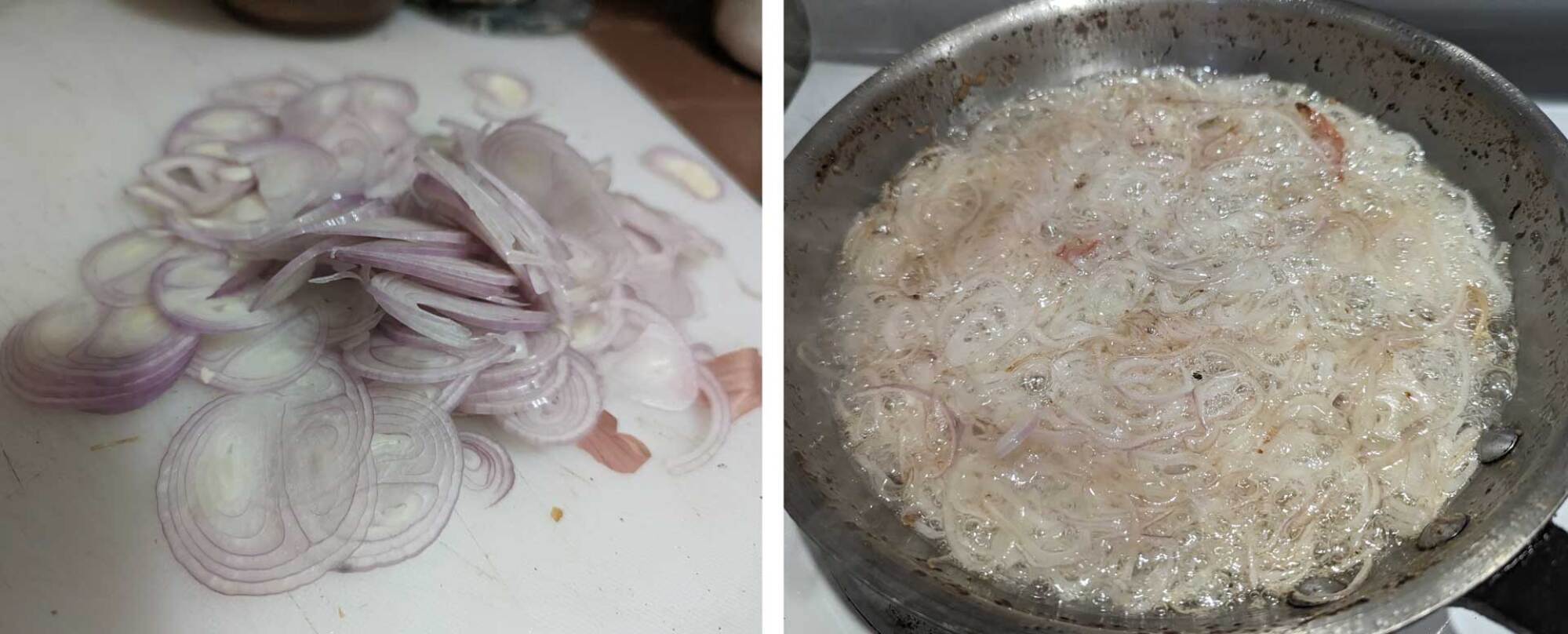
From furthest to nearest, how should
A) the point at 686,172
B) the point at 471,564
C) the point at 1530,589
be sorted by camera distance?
1. the point at 686,172
2. the point at 471,564
3. the point at 1530,589

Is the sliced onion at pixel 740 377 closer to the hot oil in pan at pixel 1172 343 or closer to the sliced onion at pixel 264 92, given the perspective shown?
the hot oil in pan at pixel 1172 343

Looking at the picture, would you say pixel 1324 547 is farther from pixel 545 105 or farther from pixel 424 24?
pixel 424 24

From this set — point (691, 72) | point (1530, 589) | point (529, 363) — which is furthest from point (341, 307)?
point (1530, 589)

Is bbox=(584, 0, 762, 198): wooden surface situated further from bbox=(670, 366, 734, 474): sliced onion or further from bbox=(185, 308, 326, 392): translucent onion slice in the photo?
bbox=(185, 308, 326, 392): translucent onion slice

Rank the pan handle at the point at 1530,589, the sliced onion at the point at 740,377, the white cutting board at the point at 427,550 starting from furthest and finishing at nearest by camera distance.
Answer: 1. the sliced onion at the point at 740,377
2. the white cutting board at the point at 427,550
3. the pan handle at the point at 1530,589

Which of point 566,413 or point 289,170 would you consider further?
point 289,170

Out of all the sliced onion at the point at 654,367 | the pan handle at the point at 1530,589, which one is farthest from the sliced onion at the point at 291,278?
the pan handle at the point at 1530,589

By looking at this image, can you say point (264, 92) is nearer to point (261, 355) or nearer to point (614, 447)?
point (261, 355)
